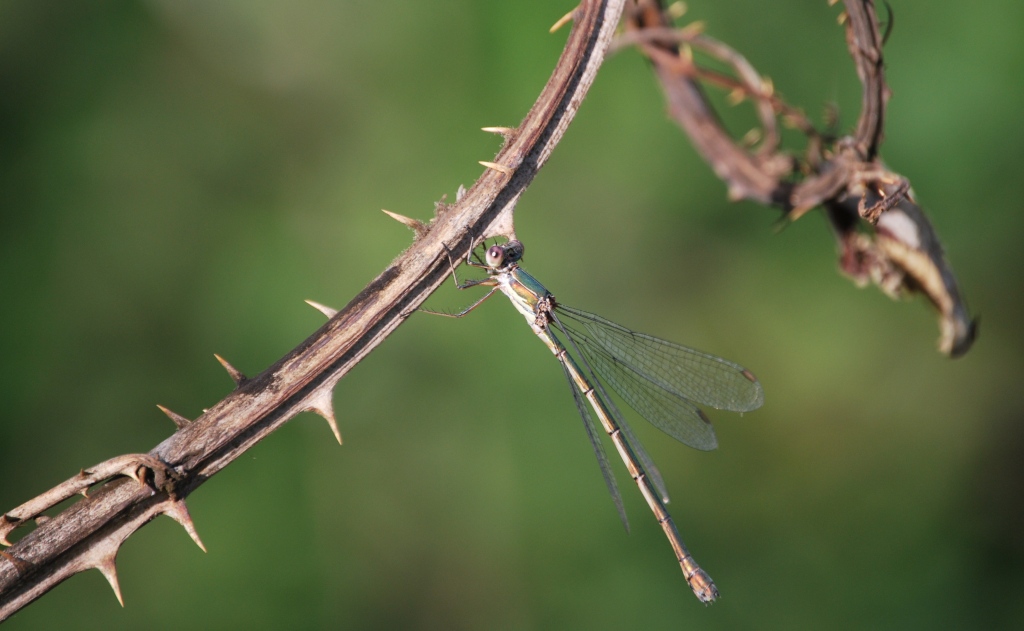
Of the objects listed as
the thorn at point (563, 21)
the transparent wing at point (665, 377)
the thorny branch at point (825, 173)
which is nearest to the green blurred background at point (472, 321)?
the transparent wing at point (665, 377)

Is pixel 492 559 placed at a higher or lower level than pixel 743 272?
lower

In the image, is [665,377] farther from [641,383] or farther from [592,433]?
[592,433]

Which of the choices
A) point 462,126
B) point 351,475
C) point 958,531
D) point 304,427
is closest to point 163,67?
point 462,126

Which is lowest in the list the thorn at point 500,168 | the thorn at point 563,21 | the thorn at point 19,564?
the thorn at point 19,564

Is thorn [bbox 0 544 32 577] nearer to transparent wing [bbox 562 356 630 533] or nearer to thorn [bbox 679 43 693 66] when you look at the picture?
thorn [bbox 679 43 693 66]

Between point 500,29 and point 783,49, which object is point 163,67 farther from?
point 783,49

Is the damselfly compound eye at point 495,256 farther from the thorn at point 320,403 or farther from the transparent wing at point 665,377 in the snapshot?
the thorn at point 320,403

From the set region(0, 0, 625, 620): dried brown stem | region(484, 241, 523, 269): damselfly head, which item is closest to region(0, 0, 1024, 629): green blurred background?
region(484, 241, 523, 269): damselfly head

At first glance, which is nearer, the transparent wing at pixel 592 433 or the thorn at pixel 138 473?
the thorn at pixel 138 473
